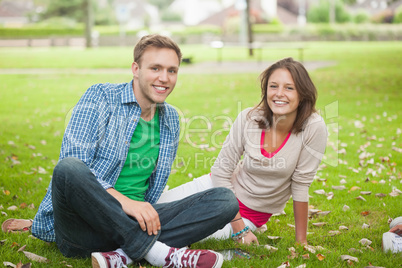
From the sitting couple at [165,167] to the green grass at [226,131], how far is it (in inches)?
11.2

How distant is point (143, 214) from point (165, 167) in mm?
716

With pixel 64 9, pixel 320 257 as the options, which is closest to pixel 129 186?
pixel 320 257

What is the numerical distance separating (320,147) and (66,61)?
21121 millimetres

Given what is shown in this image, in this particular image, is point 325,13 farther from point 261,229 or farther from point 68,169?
point 68,169

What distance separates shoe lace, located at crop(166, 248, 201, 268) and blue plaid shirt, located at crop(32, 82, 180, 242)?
2.08 feet

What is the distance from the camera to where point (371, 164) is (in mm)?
6406

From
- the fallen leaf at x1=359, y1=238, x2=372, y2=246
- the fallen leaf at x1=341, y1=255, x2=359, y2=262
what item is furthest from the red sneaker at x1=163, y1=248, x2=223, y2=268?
the fallen leaf at x1=359, y1=238, x2=372, y2=246

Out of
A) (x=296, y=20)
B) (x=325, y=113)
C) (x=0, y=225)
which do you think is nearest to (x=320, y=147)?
(x=0, y=225)

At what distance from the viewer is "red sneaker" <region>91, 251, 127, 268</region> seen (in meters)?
3.12

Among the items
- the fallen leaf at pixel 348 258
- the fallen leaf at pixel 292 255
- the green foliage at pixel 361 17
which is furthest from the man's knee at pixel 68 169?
the green foliage at pixel 361 17

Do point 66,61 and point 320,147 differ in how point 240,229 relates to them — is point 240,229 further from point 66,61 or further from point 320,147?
point 66,61

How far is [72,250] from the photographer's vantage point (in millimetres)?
3428

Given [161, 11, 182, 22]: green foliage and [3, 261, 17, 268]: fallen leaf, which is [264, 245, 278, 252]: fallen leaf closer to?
[3, 261, 17, 268]: fallen leaf

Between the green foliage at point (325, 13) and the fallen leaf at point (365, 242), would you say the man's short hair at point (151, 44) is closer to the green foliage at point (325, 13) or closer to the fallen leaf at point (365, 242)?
the fallen leaf at point (365, 242)
